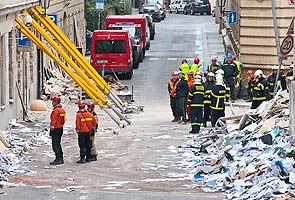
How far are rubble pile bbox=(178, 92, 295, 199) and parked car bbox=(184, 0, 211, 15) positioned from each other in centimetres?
5913

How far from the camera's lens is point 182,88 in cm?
2767

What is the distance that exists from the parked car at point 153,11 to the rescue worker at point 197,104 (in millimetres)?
46470

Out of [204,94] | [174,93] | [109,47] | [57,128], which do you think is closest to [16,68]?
[174,93]

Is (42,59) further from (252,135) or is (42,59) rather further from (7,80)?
(252,135)

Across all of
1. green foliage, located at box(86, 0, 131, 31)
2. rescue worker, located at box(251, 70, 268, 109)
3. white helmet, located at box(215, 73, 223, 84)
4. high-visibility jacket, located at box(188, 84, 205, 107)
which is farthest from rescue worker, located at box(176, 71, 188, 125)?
green foliage, located at box(86, 0, 131, 31)

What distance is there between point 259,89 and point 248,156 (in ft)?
26.3

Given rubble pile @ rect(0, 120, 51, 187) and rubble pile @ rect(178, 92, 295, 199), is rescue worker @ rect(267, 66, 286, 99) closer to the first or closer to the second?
rubble pile @ rect(178, 92, 295, 199)

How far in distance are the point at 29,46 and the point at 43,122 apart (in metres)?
2.38

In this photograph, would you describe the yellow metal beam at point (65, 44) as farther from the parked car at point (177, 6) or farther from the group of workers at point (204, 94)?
the parked car at point (177, 6)

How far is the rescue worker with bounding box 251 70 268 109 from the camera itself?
85.6ft

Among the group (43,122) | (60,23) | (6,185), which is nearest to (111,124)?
(43,122)

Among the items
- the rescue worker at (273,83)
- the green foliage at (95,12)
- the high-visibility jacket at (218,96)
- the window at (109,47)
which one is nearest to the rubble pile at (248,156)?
the high-visibility jacket at (218,96)

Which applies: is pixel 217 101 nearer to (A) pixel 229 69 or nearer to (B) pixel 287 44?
(B) pixel 287 44

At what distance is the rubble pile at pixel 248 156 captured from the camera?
52.9 feet
